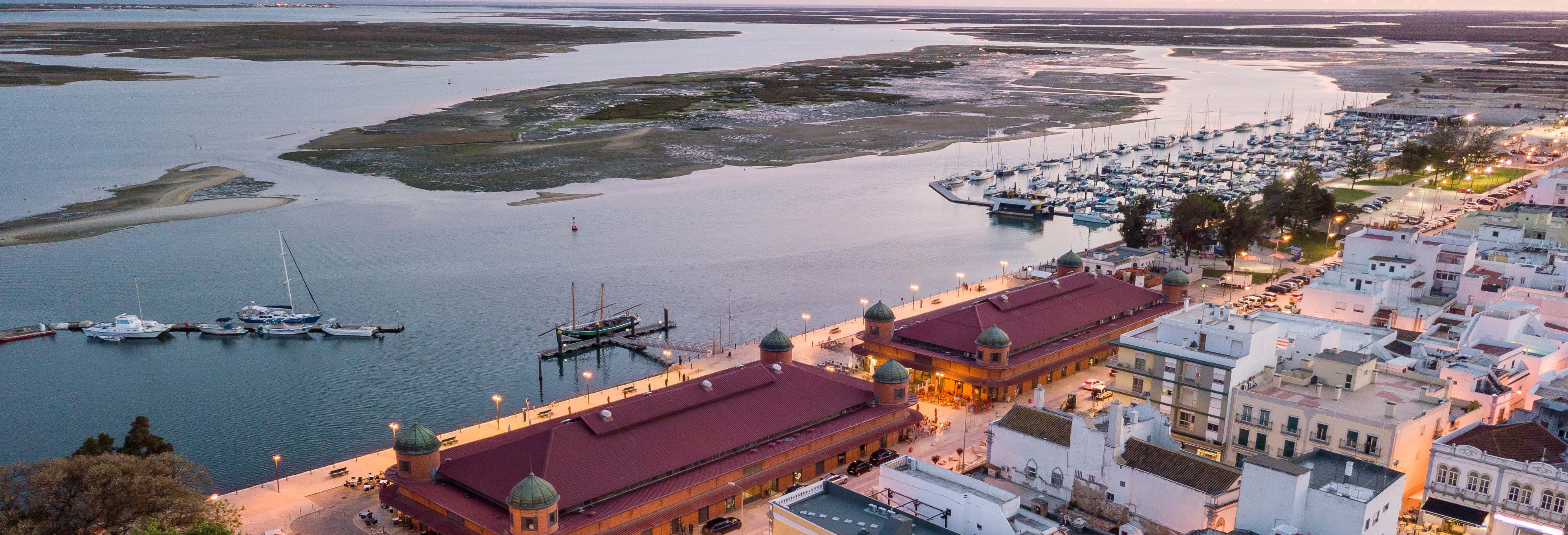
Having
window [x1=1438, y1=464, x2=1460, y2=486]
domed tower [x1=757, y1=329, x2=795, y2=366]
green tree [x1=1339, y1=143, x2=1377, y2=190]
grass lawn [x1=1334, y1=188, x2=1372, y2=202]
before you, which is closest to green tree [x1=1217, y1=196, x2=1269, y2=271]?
grass lawn [x1=1334, y1=188, x2=1372, y2=202]

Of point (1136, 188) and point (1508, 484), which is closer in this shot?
point (1508, 484)

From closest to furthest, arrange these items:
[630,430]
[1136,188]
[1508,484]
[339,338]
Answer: [1508,484] → [630,430] → [339,338] → [1136,188]

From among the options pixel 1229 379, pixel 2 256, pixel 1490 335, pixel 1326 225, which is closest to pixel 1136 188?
pixel 1326 225

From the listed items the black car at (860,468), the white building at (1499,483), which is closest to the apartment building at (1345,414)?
the white building at (1499,483)

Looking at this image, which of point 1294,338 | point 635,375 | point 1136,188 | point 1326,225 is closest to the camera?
point 1294,338

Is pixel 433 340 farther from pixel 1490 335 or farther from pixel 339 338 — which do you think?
pixel 1490 335

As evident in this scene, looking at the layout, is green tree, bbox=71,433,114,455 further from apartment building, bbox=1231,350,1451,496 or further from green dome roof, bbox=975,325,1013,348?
apartment building, bbox=1231,350,1451,496
